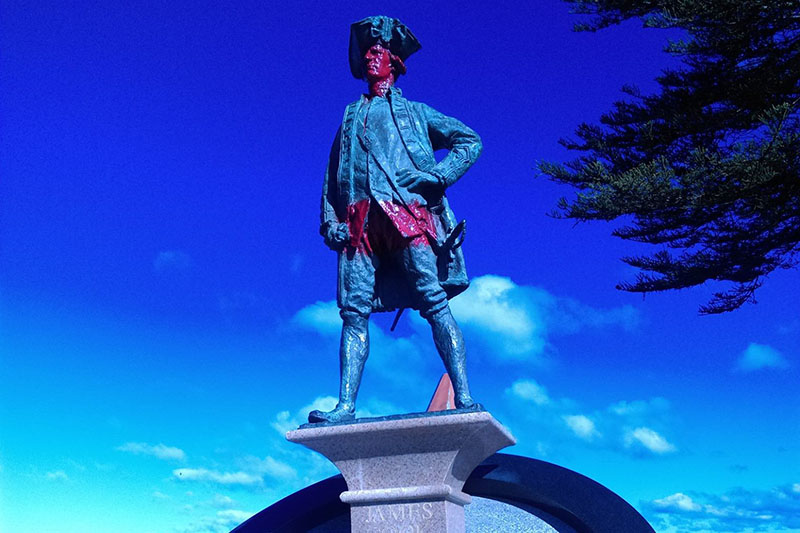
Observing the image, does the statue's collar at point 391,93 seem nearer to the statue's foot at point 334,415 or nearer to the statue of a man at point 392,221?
the statue of a man at point 392,221

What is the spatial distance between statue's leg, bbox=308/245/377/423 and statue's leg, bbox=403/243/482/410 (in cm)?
27

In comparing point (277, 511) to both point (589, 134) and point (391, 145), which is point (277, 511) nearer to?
point (391, 145)

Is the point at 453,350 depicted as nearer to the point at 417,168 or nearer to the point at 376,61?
the point at 417,168

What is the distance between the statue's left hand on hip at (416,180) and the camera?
547cm

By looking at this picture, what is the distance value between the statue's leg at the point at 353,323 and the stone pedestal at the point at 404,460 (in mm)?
250

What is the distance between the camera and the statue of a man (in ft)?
17.6

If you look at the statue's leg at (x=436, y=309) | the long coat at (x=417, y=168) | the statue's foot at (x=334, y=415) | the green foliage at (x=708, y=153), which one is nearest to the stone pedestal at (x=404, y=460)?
the statue's foot at (x=334, y=415)

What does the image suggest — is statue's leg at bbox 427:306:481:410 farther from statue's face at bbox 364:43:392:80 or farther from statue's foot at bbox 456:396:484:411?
statue's face at bbox 364:43:392:80

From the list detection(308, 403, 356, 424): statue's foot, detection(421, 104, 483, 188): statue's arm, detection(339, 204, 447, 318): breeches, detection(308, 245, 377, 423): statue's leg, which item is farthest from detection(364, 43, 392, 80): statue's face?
detection(308, 403, 356, 424): statue's foot

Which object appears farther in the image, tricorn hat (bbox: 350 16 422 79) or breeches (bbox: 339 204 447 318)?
tricorn hat (bbox: 350 16 422 79)

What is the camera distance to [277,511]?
677 centimetres

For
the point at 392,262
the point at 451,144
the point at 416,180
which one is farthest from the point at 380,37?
the point at 392,262

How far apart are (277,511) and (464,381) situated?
235 centimetres

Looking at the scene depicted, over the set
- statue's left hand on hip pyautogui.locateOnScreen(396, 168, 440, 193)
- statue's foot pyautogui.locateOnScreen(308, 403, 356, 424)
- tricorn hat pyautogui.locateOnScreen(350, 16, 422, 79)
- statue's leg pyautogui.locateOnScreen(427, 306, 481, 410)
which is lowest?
statue's foot pyautogui.locateOnScreen(308, 403, 356, 424)
